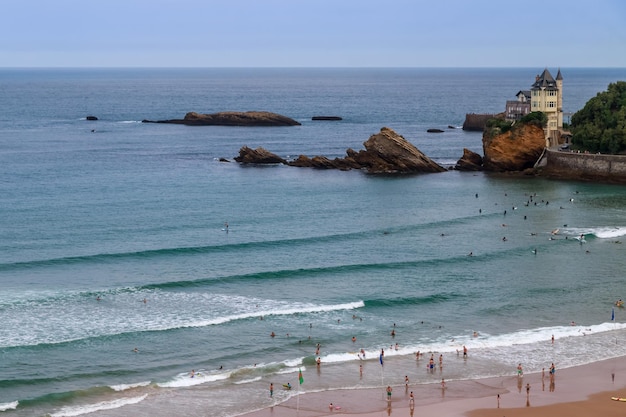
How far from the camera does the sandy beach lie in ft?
129

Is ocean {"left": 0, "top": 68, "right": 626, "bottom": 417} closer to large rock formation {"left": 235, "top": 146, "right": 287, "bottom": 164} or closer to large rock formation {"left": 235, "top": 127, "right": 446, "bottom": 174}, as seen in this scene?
large rock formation {"left": 235, "top": 127, "right": 446, "bottom": 174}

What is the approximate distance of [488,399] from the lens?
40656 mm

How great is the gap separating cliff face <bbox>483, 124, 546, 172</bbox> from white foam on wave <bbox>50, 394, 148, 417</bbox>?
62478mm

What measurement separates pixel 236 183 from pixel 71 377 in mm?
50616

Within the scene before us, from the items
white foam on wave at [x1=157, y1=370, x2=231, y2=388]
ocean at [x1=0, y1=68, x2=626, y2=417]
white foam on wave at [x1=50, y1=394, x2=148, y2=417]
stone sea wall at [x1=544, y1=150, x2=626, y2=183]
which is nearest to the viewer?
white foam on wave at [x1=50, y1=394, x2=148, y2=417]

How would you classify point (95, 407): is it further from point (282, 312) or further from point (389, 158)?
point (389, 158)

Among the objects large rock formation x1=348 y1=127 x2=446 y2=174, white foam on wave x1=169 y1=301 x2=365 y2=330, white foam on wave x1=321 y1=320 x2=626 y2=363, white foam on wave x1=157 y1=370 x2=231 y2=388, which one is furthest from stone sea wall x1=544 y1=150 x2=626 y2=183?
white foam on wave x1=157 y1=370 x2=231 y2=388

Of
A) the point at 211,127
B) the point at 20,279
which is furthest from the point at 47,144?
the point at 20,279

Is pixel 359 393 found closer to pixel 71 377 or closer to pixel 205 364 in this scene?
pixel 205 364

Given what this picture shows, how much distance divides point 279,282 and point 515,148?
46360 millimetres

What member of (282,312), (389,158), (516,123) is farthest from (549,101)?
(282,312)

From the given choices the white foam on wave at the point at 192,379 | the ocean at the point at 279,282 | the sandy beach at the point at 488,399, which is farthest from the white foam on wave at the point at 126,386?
the sandy beach at the point at 488,399

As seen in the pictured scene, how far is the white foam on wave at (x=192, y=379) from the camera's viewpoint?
41406mm

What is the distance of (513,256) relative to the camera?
6312 cm
